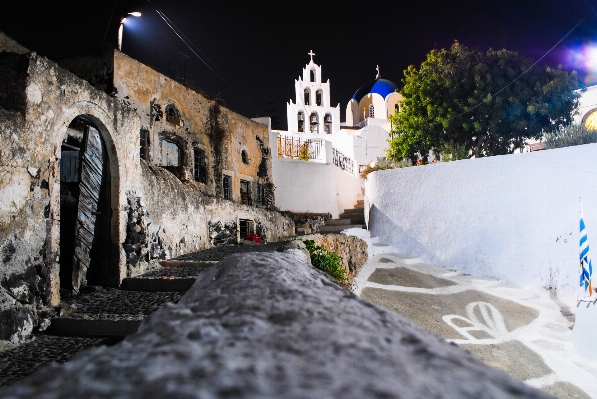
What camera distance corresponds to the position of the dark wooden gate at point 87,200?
19.5 feet

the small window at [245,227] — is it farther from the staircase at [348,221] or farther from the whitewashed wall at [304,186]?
the whitewashed wall at [304,186]

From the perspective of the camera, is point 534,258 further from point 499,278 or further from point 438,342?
point 438,342

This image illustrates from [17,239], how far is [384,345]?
434cm

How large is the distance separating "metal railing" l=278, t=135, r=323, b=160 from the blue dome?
2007 cm

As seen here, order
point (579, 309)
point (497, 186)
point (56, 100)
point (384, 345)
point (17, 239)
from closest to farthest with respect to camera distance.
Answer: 1. point (384, 345)
2. point (17, 239)
3. point (56, 100)
4. point (579, 309)
5. point (497, 186)

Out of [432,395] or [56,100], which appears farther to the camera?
[56,100]

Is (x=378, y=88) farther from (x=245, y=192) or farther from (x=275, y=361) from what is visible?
(x=275, y=361)

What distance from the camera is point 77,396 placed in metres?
0.95

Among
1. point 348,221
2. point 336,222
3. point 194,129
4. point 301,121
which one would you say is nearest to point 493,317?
point 348,221

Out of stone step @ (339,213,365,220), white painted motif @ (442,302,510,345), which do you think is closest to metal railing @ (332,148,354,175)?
stone step @ (339,213,365,220)

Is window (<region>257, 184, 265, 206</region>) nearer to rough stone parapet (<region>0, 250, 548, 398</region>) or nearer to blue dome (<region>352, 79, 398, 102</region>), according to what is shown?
rough stone parapet (<region>0, 250, 548, 398</region>)

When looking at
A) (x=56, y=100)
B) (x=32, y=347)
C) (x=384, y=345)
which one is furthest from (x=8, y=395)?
(x=56, y=100)

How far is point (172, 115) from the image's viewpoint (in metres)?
14.3

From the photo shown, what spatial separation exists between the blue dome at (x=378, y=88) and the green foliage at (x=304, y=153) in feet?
66.9
